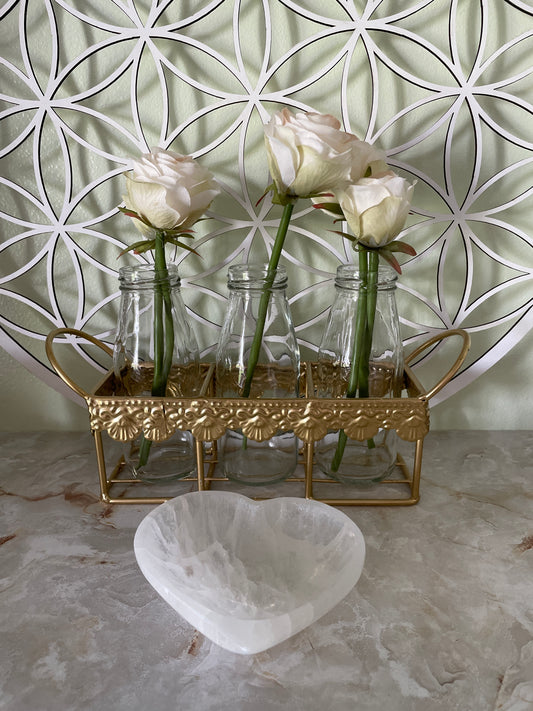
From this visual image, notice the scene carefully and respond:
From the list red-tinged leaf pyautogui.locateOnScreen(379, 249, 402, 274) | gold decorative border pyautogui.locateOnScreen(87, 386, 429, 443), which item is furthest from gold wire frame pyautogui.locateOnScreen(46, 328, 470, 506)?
red-tinged leaf pyautogui.locateOnScreen(379, 249, 402, 274)

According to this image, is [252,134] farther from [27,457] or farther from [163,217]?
[27,457]

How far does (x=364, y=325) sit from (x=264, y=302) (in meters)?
0.09

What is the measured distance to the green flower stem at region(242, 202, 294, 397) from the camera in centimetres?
50

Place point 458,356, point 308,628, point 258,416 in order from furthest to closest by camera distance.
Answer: point 458,356 → point 258,416 → point 308,628

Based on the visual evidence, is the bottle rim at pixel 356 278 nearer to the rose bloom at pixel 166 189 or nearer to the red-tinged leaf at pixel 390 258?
the red-tinged leaf at pixel 390 258

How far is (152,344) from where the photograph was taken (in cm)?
55

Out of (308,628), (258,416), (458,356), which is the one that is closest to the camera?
(308,628)

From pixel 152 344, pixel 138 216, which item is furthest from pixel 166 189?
pixel 152 344

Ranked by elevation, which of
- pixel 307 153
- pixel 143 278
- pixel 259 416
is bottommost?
pixel 259 416

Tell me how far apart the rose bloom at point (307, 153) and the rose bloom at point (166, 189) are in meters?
0.07

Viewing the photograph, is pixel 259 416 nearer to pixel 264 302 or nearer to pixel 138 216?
pixel 264 302

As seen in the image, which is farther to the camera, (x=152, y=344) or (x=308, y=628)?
(x=152, y=344)

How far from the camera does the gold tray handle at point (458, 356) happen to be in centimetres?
52

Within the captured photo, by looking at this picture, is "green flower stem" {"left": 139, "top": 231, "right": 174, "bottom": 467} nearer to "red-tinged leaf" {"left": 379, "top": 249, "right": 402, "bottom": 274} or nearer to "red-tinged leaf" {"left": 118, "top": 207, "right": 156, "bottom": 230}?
"red-tinged leaf" {"left": 118, "top": 207, "right": 156, "bottom": 230}
